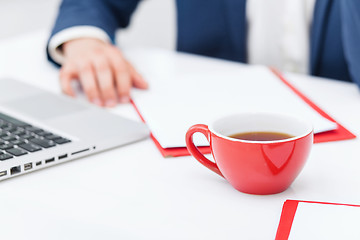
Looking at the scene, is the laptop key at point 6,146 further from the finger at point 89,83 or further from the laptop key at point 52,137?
the finger at point 89,83

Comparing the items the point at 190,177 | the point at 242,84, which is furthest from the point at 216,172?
the point at 242,84

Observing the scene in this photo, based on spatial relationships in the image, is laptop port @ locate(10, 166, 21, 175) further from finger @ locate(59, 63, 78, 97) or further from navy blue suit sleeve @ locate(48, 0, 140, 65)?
navy blue suit sleeve @ locate(48, 0, 140, 65)

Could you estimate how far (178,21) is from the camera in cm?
134

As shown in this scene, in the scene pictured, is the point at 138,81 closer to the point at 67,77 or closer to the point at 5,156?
the point at 67,77

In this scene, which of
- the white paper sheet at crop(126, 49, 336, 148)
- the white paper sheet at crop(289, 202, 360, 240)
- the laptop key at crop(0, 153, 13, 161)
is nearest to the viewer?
the white paper sheet at crop(289, 202, 360, 240)

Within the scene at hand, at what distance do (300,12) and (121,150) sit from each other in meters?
0.59

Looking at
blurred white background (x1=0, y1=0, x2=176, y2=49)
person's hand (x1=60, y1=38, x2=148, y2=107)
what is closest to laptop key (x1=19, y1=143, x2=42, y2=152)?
person's hand (x1=60, y1=38, x2=148, y2=107)

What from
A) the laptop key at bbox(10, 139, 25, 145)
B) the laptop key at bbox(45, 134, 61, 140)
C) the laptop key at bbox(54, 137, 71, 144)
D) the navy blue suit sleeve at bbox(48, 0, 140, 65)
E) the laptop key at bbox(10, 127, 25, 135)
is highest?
the navy blue suit sleeve at bbox(48, 0, 140, 65)

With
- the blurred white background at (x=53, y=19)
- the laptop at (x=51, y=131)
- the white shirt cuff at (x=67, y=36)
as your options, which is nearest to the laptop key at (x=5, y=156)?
the laptop at (x=51, y=131)

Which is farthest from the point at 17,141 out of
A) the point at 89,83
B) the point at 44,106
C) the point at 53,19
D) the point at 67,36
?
the point at 53,19

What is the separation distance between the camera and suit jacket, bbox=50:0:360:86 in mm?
1073

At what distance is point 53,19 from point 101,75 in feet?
4.83

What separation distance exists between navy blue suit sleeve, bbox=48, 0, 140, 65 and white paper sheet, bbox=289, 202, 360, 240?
2.34 feet

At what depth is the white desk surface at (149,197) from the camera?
50 cm
